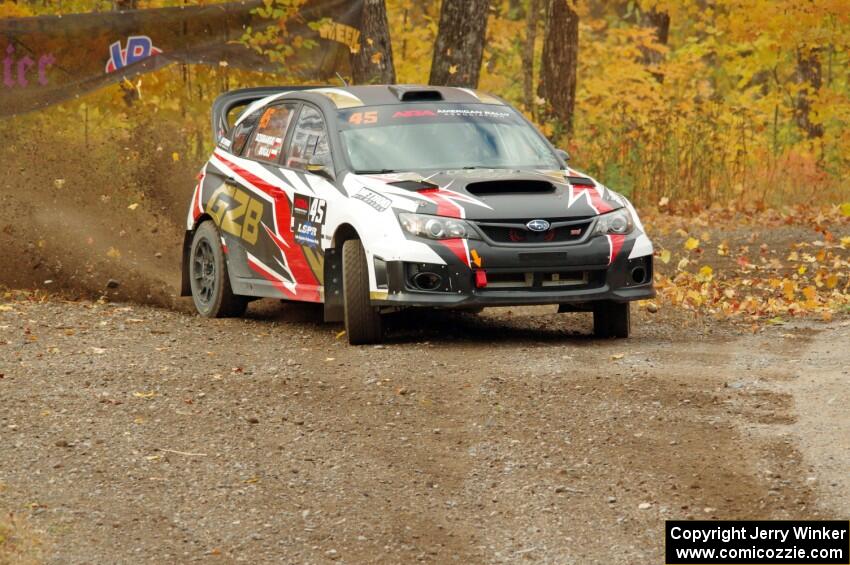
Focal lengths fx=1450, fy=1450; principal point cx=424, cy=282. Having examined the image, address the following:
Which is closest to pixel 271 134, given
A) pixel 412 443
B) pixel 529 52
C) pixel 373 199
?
pixel 373 199

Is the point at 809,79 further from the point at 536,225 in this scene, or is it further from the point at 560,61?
the point at 536,225

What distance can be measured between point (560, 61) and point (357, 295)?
13919mm

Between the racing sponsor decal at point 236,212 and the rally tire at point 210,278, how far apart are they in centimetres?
16

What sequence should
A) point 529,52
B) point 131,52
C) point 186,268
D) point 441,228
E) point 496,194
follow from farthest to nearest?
point 529,52 → point 131,52 → point 186,268 → point 496,194 → point 441,228

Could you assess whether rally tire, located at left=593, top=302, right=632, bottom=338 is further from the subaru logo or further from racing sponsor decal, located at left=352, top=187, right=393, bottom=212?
racing sponsor decal, located at left=352, top=187, right=393, bottom=212

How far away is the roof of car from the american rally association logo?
5807mm

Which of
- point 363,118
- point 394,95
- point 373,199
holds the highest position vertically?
point 394,95

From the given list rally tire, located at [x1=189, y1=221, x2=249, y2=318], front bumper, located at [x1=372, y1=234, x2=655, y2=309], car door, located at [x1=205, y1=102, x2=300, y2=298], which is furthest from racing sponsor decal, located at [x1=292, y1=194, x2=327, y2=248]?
rally tire, located at [x1=189, y1=221, x2=249, y2=318]

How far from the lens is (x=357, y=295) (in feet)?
32.0

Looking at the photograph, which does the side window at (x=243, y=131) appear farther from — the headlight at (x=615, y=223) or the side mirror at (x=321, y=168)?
the headlight at (x=615, y=223)

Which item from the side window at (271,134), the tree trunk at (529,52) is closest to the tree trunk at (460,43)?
the side window at (271,134)

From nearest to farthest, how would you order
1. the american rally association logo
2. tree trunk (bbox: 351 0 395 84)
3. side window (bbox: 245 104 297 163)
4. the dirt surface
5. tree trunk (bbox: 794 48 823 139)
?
the dirt surface < side window (bbox: 245 104 297 163) < the american rally association logo < tree trunk (bbox: 351 0 395 84) < tree trunk (bbox: 794 48 823 139)

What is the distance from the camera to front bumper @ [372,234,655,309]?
30.9ft

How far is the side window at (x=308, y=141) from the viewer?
10.8 m
